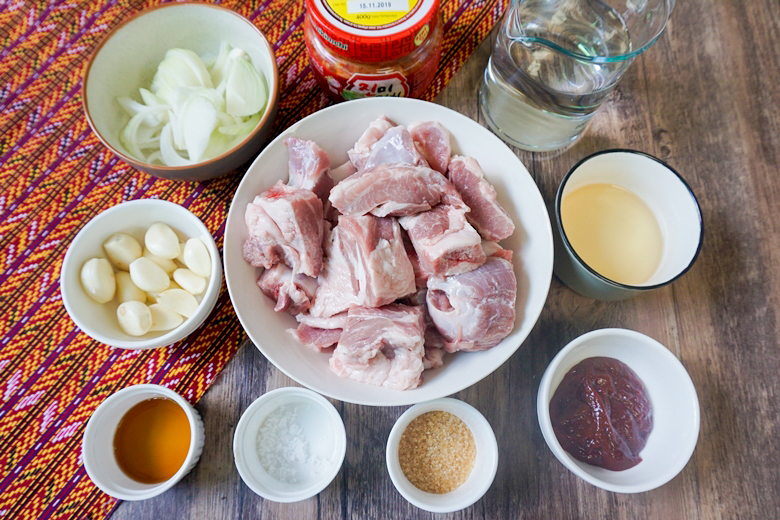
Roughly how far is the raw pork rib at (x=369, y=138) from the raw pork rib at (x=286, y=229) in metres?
0.18

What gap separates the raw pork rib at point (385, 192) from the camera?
4.17 feet

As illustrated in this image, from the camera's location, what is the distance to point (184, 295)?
4.77 feet

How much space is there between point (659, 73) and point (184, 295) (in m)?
1.80

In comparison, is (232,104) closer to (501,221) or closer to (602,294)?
(501,221)

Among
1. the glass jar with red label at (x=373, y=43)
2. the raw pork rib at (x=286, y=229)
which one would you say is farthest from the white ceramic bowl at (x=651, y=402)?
the glass jar with red label at (x=373, y=43)

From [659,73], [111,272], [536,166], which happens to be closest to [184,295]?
[111,272]

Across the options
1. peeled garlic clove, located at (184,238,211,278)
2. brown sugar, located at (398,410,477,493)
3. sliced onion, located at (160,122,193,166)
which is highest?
sliced onion, located at (160,122,193,166)

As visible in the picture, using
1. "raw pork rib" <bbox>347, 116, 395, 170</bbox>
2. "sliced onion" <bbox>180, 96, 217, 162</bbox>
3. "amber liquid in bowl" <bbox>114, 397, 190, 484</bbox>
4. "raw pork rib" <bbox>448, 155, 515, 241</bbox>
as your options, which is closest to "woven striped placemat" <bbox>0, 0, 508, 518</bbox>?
"amber liquid in bowl" <bbox>114, 397, 190, 484</bbox>

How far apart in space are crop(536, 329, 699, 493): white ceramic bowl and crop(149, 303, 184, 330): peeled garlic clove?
109 centimetres

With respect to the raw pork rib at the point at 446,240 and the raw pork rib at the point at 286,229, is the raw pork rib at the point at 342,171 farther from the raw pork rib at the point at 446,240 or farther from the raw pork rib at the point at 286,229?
the raw pork rib at the point at 446,240

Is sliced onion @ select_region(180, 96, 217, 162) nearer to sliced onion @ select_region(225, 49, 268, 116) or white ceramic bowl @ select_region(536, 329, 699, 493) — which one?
sliced onion @ select_region(225, 49, 268, 116)

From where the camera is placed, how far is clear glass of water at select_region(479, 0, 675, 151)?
1.50m

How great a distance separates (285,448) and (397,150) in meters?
0.93

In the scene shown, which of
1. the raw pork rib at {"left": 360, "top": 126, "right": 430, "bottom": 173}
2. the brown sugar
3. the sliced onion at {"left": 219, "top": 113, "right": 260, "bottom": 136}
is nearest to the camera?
the raw pork rib at {"left": 360, "top": 126, "right": 430, "bottom": 173}
